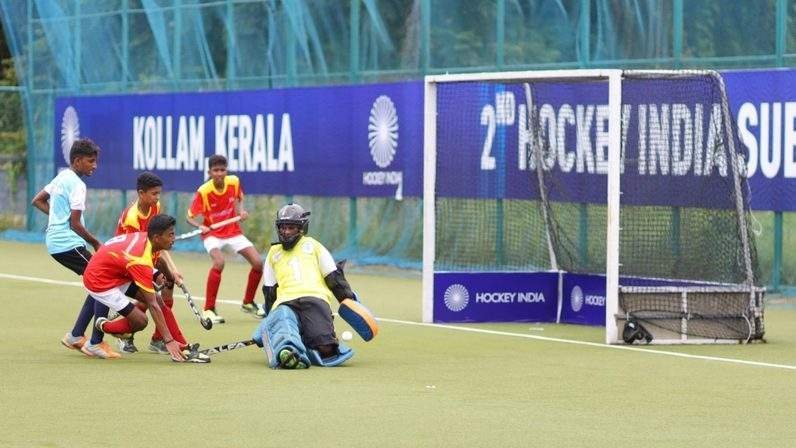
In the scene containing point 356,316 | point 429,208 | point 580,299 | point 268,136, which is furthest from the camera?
point 268,136

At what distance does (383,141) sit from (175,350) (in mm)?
11507

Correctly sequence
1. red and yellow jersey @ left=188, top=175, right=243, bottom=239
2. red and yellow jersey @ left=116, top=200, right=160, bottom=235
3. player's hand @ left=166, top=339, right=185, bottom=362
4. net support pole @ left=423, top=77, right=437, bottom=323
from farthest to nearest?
red and yellow jersey @ left=188, top=175, right=243, bottom=239, net support pole @ left=423, top=77, right=437, bottom=323, red and yellow jersey @ left=116, top=200, right=160, bottom=235, player's hand @ left=166, top=339, right=185, bottom=362

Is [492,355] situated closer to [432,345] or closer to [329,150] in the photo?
[432,345]

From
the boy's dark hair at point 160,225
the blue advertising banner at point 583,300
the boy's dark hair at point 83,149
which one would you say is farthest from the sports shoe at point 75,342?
the blue advertising banner at point 583,300

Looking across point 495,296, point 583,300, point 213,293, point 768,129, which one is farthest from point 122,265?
point 768,129

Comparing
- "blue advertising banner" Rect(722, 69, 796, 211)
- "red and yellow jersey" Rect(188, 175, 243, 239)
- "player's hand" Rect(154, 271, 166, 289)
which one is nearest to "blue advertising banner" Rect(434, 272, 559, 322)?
"red and yellow jersey" Rect(188, 175, 243, 239)

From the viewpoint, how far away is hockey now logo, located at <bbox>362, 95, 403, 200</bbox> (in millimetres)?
24091

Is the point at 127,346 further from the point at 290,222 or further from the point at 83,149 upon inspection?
the point at 290,222

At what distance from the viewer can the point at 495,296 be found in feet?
57.4

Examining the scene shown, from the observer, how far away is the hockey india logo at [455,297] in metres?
17.2

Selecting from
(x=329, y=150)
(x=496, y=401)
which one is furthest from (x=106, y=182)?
(x=496, y=401)

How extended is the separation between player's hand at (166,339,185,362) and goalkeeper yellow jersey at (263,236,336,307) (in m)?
0.78

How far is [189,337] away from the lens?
1570 centimetres

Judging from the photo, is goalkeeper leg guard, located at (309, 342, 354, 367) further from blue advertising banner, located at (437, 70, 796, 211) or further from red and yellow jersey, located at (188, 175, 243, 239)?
red and yellow jersey, located at (188, 175, 243, 239)
